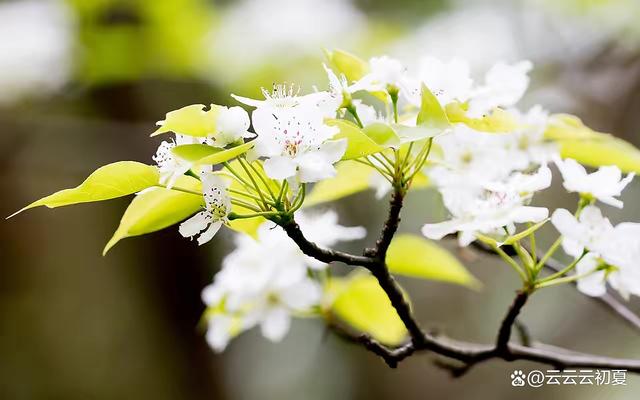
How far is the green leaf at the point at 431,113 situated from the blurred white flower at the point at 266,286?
36 centimetres

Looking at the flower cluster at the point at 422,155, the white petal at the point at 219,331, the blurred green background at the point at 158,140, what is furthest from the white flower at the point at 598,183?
the blurred green background at the point at 158,140

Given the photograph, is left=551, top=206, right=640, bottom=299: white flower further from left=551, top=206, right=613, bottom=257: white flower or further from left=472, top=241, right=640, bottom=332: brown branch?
left=472, top=241, right=640, bottom=332: brown branch

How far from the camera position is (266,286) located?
843mm

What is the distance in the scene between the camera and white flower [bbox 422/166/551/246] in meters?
0.52

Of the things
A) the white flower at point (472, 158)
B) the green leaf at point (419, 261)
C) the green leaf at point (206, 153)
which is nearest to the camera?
the green leaf at point (206, 153)

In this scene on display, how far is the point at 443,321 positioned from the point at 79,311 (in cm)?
128

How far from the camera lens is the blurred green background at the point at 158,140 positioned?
1810 millimetres

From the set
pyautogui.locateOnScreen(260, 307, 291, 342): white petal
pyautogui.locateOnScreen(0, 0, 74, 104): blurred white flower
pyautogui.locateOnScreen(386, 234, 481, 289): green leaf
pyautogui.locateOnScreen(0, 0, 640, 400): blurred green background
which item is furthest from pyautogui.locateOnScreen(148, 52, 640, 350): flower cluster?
pyautogui.locateOnScreen(0, 0, 74, 104): blurred white flower

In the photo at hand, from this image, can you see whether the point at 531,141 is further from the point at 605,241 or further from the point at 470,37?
the point at 470,37

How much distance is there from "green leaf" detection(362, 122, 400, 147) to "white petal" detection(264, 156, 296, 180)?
55mm

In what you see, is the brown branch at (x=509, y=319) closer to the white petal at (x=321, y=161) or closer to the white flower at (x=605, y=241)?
the white flower at (x=605, y=241)

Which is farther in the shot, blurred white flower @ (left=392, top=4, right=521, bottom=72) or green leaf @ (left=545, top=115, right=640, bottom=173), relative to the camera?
blurred white flower @ (left=392, top=4, right=521, bottom=72)

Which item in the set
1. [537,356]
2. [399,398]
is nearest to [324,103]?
[537,356]

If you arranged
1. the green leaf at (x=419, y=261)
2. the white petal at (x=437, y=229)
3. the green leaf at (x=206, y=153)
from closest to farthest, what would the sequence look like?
the green leaf at (x=206, y=153), the white petal at (x=437, y=229), the green leaf at (x=419, y=261)
